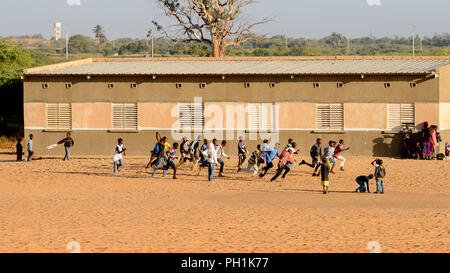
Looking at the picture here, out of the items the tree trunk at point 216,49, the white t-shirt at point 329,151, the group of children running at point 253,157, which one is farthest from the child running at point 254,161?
the tree trunk at point 216,49

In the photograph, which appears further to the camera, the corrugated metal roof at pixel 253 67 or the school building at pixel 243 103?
the corrugated metal roof at pixel 253 67

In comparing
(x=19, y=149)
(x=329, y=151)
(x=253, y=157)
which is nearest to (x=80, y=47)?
(x=19, y=149)

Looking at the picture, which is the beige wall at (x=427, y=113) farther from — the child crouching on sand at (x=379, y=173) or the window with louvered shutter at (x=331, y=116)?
the child crouching on sand at (x=379, y=173)

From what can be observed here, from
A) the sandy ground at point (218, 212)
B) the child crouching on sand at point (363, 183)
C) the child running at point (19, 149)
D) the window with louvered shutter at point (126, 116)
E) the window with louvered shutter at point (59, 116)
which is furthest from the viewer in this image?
the window with louvered shutter at point (59, 116)

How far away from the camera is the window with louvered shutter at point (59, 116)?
3506 cm

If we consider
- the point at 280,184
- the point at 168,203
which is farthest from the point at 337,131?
the point at 168,203

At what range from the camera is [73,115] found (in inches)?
1375

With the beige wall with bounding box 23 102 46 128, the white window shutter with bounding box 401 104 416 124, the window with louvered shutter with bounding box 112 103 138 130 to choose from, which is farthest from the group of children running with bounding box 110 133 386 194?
the beige wall with bounding box 23 102 46 128

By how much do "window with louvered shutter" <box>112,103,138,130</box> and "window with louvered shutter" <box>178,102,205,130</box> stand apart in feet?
6.97

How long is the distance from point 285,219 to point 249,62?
2087 centimetres

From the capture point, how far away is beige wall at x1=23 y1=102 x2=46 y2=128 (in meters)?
35.2

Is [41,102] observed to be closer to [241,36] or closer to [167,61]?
[167,61]

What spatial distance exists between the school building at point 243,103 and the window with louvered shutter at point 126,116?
45mm

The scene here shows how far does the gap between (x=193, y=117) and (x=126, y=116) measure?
10.1 ft
